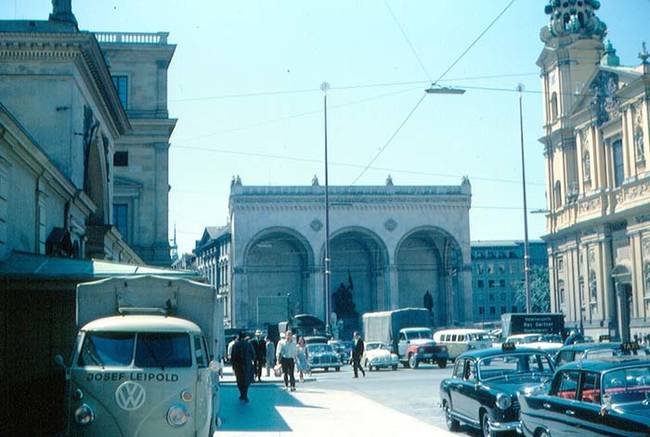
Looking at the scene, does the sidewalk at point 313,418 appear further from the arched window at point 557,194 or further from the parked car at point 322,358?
the arched window at point 557,194

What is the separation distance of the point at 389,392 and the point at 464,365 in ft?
31.0

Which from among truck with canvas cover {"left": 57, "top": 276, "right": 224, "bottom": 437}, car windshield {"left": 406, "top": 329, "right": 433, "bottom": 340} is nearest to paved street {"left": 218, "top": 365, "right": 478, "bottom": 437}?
truck with canvas cover {"left": 57, "top": 276, "right": 224, "bottom": 437}

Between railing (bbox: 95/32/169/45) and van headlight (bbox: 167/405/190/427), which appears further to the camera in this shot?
railing (bbox: 95/32/169/45)

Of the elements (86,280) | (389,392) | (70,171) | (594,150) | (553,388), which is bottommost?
(389,392)

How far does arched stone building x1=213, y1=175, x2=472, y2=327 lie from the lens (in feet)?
226

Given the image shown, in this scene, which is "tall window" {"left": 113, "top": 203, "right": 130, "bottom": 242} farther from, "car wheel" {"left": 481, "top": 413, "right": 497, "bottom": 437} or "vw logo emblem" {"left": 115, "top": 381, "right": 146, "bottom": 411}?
"vw logo emblem" {"left": 115, "top": 381, "right": 146, "bottom": 411}

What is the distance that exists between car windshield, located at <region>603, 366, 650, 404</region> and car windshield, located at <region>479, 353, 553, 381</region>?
410 centimetres

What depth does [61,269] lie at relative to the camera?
17016 mm

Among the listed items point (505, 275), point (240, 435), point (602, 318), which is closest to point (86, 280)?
point (240, 435)

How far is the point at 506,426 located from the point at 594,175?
42.0 metres

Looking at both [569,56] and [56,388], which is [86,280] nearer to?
[56,388]

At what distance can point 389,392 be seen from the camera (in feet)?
76.2

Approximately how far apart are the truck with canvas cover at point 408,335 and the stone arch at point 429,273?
21.2 metres

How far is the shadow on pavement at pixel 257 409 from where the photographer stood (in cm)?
1494
